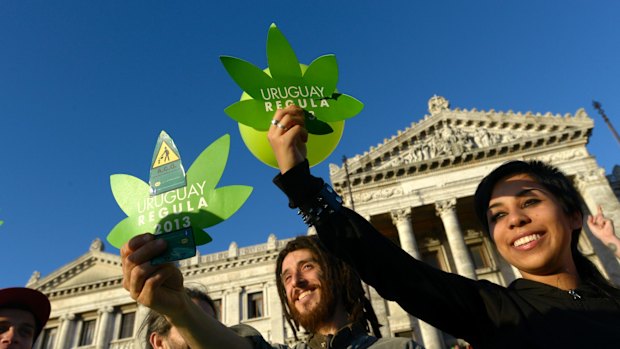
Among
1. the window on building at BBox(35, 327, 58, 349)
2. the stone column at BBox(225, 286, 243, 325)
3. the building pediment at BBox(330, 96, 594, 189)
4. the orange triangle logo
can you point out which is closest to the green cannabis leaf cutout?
the orange triangle logo

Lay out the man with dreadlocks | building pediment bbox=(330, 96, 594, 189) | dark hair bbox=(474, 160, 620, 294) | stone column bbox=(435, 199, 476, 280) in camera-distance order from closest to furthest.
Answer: the man with dreadlocks, dark hair bbox=(474, 160, 620, 294), stone column bbox=(435, 199, 476, 280), building pediment bbox=(330, 96, 594, 189)

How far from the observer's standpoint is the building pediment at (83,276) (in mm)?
28141

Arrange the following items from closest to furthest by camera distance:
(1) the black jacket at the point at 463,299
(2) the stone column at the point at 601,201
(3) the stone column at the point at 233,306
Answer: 1. (1) the black jacket at the point at 463,299
2. (2) the stone column at the point at 601,201
3. (3) the stone column at the point at 233,306

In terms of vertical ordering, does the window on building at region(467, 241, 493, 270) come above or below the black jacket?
above

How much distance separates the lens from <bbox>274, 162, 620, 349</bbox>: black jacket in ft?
5.88

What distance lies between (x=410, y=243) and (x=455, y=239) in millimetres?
2334

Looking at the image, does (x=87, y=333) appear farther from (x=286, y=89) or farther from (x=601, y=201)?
(x=601, y=201)

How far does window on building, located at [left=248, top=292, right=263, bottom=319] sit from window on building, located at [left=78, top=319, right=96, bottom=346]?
11.2 metres

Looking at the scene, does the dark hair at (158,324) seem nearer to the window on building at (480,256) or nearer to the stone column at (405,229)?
the stone column at (405,229)

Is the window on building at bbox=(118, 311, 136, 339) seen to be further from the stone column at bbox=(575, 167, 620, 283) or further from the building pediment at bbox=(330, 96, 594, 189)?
the stone column at bbox=(575, 167, 620, 283)

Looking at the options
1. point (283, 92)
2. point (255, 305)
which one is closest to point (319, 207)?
point (283, 92)

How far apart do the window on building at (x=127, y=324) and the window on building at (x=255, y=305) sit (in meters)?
8.41

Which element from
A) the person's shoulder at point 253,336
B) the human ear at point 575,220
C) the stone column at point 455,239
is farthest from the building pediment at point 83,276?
the human ear at point 575,220

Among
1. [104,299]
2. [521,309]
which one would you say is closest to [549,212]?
[521,309]
